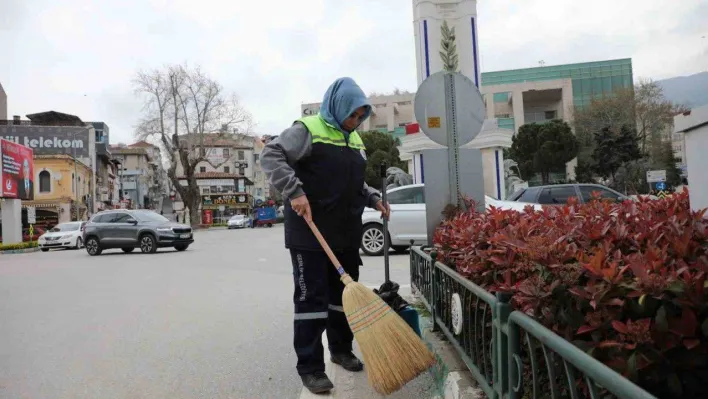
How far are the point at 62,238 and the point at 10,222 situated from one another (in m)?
7.73

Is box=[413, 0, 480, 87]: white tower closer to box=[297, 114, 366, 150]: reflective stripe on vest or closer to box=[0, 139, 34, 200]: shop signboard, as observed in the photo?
box=[297, 114, 366, 150]: reflective stripe on vest

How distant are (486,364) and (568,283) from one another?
0.86 meters

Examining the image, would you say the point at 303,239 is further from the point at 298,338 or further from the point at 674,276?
the point at 674,276

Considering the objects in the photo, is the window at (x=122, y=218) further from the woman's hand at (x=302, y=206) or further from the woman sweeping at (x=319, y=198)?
the woman's hand at (x=302, y=206)

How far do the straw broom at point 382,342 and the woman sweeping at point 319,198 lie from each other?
217 mm

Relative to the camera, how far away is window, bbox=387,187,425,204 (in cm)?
1231

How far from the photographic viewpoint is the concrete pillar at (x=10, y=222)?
101ft

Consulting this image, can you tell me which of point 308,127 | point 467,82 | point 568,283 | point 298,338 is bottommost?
point 298,338

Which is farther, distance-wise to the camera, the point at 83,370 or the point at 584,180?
the point at 584,180

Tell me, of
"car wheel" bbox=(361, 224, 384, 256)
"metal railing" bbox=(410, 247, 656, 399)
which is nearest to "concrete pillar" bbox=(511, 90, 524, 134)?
"car wheel" bbox=(361, 224, 384, 256)

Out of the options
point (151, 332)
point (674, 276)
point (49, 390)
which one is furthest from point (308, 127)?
point (151, 332)

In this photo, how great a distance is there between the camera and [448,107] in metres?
5.39

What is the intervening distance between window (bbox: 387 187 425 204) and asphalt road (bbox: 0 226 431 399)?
272 centimetres

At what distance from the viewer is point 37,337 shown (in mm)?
5492
